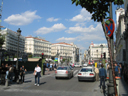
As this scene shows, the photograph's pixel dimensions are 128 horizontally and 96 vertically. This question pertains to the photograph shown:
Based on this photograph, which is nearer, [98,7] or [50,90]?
[98,7]

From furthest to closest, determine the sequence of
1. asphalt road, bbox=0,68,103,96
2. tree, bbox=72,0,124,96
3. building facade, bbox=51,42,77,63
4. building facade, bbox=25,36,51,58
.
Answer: building facade, bbox=51,42,77,63, building facade, bbox=25,36,51,58, asphalt road, bbox=0,68,103,96, tree, bbox=72,0,124,96

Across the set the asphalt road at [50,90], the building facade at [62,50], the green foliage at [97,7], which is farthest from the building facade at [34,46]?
the green foliage at [97,7]

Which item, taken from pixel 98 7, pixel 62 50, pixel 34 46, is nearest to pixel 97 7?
pixel 98 7

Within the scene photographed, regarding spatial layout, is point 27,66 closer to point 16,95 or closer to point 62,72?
point 62,72

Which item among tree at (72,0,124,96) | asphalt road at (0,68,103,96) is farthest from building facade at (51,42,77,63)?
tree at (72,0,124,96)

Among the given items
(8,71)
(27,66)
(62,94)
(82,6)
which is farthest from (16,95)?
(27,66)

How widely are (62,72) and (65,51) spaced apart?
474 feet

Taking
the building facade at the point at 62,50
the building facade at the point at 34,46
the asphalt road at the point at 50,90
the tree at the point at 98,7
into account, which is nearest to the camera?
the tree at the point at 98,7

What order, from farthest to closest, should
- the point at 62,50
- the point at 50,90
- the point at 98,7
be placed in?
1. the point at 62,50
2. the point at 50,90
3. the point at 98,7

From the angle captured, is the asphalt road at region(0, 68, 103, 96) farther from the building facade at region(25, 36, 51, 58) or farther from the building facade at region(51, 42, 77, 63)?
the building facade at region(51, 42, 77, 63)

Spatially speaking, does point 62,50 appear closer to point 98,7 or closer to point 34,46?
point 34,46

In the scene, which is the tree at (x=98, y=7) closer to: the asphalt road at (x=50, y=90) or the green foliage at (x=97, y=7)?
the green foliage at (x=97, y=7)

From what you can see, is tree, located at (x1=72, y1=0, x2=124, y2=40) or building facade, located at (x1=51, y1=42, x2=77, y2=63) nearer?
tree, located at (x1=72, y1=0, x2=124, y2=40)

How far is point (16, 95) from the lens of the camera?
938 centimetres
